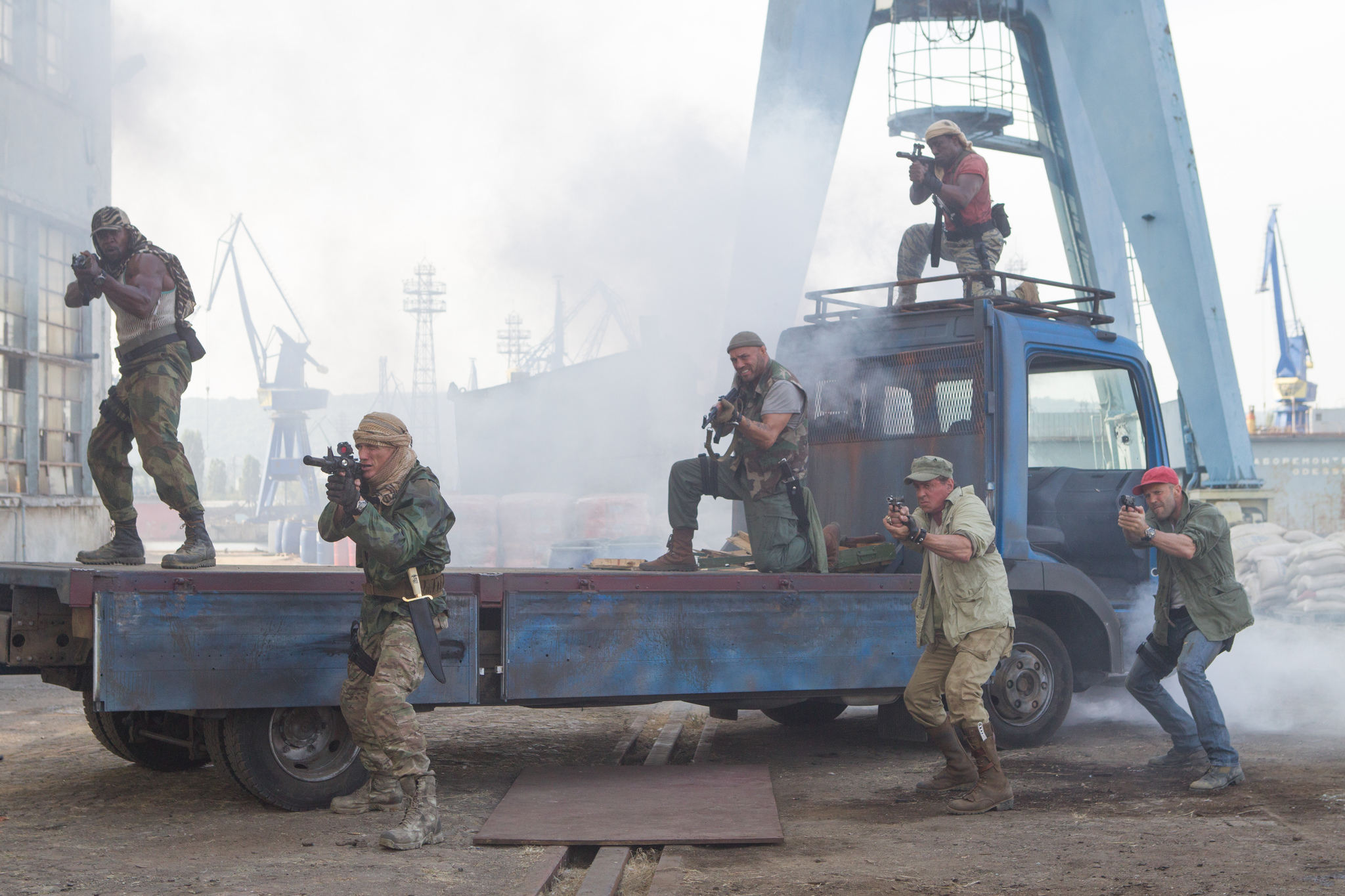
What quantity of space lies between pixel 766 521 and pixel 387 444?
6.72ft

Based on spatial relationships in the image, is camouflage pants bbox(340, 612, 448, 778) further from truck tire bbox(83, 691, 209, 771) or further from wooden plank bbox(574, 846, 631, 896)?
truck tire bbox(83, 691, 209, 771)

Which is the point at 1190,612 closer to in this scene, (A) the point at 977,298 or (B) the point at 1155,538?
(B) the point at 1155,538

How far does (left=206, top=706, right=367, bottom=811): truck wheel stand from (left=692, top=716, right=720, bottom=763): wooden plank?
6.58ft

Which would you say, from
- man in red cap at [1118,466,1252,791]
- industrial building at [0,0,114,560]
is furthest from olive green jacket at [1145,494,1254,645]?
industrial building at [0,0,114,560]

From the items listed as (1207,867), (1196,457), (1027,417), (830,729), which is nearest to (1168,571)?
(1027,417)

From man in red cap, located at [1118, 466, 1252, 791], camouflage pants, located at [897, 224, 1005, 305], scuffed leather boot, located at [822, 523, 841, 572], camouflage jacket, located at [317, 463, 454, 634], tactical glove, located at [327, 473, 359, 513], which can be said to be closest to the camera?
tactical glove, located at [327, 473, 359, 513]

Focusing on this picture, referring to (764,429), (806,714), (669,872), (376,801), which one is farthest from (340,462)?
(806,714)

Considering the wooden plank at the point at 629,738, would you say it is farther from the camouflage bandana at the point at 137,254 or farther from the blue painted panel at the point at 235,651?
the camouflage bandana at the point at 137,254

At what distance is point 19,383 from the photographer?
1250 cm

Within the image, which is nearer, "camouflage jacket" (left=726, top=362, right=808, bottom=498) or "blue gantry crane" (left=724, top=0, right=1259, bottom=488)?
"camouflage jacket" (left=726, top=362, right=808, bottom=498)

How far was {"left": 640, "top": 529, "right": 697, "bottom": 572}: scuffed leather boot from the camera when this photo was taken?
578 centimetres

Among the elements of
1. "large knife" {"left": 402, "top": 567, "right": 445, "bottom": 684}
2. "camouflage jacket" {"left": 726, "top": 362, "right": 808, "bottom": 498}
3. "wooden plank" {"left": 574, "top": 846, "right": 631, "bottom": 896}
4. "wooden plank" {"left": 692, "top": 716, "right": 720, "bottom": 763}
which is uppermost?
"camouflage jacket" {"left": 726, "top": 362, "right": 808, "bottom": 498}

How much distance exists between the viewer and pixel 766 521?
226 inches

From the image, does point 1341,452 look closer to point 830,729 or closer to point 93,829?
point 830,729
